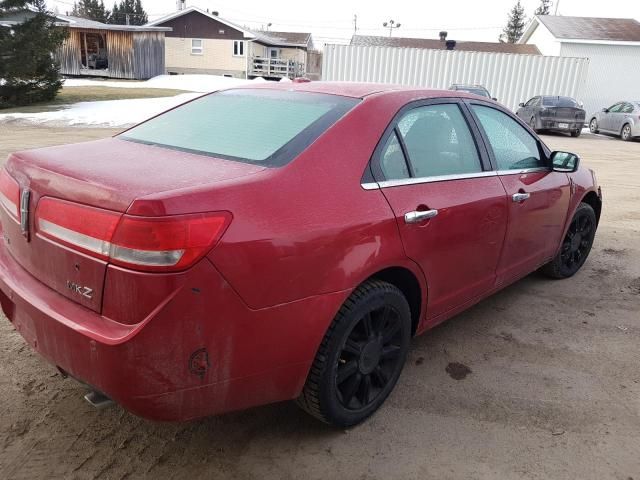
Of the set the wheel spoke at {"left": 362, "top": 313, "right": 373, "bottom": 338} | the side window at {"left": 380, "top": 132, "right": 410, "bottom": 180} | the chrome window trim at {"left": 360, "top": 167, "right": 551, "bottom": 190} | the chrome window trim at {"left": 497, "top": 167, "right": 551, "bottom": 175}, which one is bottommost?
the wheel spoke at {"left": 362, "top": 313, "right": 373, "bottom": 338}

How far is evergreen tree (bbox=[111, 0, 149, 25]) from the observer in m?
75.7

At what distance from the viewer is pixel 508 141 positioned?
3.78 m

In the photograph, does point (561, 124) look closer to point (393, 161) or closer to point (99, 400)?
point (393, 161)

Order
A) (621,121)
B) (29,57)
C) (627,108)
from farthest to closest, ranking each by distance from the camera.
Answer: (627,108) → (621,121) → (29,57)

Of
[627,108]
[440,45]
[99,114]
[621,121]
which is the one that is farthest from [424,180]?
[440,45]

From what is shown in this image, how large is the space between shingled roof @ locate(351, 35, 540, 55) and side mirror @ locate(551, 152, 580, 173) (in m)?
32.4

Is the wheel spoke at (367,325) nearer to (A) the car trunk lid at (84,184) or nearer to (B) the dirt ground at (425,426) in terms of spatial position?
(B) the dirt ground at (425,426)

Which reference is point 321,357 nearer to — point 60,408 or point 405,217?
point 405,217

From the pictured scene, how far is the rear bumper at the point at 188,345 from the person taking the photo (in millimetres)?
1915

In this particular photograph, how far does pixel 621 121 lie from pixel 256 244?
69.3 ft

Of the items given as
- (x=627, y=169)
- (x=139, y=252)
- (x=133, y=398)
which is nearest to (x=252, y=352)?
(x=133, y=398)

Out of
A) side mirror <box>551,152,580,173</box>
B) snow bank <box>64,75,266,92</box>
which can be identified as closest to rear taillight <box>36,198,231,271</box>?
side mirror <box>551,152,580,173</box>

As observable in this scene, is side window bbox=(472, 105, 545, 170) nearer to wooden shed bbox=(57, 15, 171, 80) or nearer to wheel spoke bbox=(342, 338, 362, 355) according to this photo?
wheel spoke bbox=(342, 338, 362, 355)

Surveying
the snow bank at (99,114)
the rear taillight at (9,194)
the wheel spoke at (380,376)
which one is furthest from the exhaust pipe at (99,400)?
the snow bank at (99,114)
